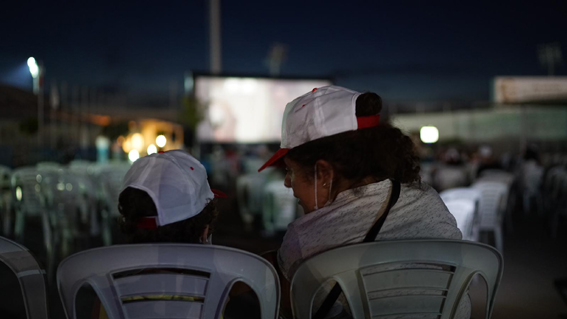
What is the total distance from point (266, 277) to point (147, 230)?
0.46 metres

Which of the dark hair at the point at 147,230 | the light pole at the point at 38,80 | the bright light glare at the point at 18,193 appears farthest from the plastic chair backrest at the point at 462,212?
the bright light glare at the point at 18,193

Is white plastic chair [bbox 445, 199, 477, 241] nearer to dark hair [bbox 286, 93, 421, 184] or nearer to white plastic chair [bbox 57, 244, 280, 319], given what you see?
dark hair [bbox 286, 93, 421, 184]

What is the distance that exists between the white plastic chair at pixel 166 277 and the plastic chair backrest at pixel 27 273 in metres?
0.24

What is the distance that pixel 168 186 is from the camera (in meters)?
1.58

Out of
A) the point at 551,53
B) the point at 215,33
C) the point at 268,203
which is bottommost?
the point at 268,203

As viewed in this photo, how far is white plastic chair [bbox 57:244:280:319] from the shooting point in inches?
51.7

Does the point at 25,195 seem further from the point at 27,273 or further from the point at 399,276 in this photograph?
the point at 399,276

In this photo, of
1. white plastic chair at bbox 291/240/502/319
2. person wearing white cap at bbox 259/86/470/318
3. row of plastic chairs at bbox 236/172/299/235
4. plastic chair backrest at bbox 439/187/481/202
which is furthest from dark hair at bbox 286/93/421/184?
row of plastic chairs at bbox 236/172/299/235

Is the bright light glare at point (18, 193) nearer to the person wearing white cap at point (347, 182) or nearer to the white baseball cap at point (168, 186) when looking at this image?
the white baseball cap at point (168, 186)

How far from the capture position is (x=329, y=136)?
1492 millimetres

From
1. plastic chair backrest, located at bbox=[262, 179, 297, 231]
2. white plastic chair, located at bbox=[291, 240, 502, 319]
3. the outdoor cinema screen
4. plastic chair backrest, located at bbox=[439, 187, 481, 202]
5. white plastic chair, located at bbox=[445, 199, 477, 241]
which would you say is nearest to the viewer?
white plastic chair, located at bbox=[291, 240, 502, 319]

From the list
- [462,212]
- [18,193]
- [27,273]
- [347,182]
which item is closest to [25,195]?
[18,193]

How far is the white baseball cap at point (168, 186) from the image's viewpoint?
1.57 metres

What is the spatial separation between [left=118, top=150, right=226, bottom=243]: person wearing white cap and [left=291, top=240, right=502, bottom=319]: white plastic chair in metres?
0.46
